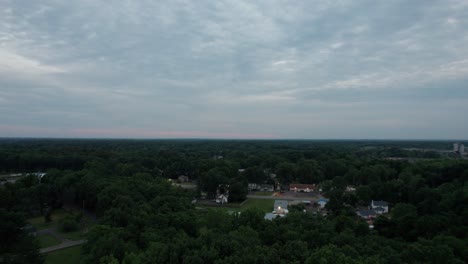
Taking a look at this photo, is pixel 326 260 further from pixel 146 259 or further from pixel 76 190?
pixel 76 190

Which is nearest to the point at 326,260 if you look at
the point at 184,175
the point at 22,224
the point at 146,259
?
the point at 146,259

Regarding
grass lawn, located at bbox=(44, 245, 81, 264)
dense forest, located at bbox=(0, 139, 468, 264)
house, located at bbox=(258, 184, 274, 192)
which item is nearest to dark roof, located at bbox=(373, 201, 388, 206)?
dense forest, located at bbox=(0, 139, 468, 264)

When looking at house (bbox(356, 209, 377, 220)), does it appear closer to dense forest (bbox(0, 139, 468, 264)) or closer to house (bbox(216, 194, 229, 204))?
dense forest (bbox(0, 139, 468, 264))

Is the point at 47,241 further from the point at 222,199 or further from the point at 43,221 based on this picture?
the point at 222,199

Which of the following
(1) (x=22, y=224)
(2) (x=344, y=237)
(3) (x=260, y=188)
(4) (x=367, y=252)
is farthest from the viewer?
(3) (x=260, y=188)

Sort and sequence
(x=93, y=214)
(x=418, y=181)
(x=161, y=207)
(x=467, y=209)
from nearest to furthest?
(x=161, y=207)
(x=467, y=209)
(x=93, y=214)
(x=418, y=181)

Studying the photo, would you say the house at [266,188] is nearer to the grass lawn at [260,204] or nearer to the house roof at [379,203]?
the grass lawn at [260,204]
